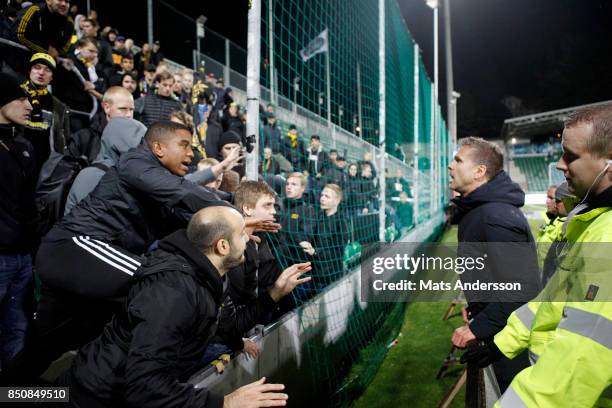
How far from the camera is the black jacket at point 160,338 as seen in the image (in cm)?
141

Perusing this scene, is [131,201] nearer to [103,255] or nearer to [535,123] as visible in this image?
[103,255]

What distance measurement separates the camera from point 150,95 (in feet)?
16.6

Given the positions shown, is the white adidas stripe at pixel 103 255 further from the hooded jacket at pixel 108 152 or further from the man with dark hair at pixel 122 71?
the man with dark hair at pixel 122 71

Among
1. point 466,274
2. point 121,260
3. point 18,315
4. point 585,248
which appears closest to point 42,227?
point 18,315

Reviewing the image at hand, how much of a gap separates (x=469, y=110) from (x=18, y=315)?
198 feet

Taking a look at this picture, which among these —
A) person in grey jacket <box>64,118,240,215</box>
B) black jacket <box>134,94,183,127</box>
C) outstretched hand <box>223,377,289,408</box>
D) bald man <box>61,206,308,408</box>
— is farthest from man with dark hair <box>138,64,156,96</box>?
outstretched hand <box>223,377,289,408</box>

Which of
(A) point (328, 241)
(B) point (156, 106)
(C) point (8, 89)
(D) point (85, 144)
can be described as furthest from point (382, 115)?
(C) point (8, 89)

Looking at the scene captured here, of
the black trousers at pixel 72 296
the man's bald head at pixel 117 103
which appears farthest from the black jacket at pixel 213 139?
the black trousers at pixel 72 296

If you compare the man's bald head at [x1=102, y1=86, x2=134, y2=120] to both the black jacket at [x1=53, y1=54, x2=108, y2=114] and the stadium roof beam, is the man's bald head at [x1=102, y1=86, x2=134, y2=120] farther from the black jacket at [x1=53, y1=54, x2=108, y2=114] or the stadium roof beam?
the stadium roof beam

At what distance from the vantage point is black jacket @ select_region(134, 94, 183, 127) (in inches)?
194

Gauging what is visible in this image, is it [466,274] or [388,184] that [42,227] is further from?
[388,184]

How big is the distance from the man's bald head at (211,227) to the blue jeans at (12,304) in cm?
156

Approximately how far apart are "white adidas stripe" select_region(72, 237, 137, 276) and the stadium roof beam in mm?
33654

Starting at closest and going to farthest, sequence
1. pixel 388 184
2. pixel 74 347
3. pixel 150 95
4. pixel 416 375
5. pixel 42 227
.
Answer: pixel 74 347, pixel 42 227, pixel 416 375, pixel 150 95, pixel 388 184
